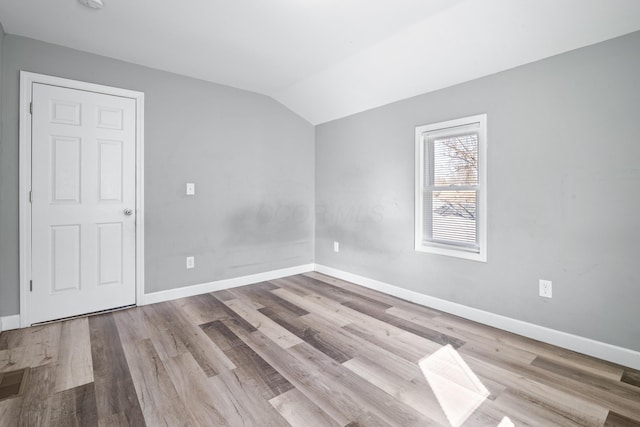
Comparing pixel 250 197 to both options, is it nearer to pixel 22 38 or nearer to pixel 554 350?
pixel 22 38

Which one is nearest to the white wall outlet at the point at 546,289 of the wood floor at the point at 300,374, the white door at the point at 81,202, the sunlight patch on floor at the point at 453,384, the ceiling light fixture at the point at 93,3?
the wood floor at the point at 300,374

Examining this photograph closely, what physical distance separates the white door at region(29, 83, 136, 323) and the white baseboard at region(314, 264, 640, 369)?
2818 millimetres

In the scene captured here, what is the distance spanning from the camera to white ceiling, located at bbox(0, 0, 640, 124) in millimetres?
2172

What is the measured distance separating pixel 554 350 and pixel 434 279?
1082 millimetres

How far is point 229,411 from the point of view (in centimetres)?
165

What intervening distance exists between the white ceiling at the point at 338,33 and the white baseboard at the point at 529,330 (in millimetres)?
2096

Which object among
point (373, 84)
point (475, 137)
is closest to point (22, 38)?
point (373, 84)

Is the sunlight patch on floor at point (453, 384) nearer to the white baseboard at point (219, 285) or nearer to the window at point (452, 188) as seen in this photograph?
the window at point (452, 188)

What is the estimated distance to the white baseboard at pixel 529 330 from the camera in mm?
2102

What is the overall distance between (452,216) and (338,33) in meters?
1.96

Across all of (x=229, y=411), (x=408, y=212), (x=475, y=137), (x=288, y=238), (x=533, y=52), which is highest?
(x=533, y=52)

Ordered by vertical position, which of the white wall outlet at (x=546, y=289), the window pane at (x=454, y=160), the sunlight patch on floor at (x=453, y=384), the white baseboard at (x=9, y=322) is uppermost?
the window pane at (x=454, y=160)

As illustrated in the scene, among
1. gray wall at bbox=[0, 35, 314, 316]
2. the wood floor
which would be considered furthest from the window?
gray wall at bbox=[0, 35, 314, 316]

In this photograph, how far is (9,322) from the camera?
2623 millimetres
